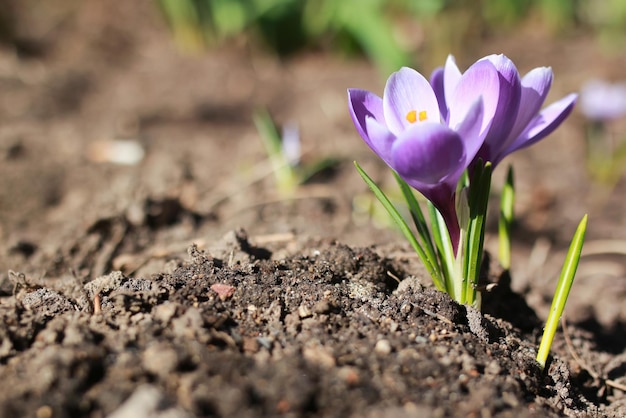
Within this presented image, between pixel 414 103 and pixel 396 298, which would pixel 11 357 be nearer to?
pixel 396 298

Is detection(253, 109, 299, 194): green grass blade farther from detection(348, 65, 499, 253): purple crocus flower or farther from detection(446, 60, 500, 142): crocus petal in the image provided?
detection(446, 60, 500, 142): crocus petal

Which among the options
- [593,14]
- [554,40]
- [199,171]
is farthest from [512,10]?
[199,171]

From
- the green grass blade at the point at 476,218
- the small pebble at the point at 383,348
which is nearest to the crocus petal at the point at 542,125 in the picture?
the green grass blade at the point at 476,218

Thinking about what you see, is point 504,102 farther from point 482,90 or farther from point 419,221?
point 419,221

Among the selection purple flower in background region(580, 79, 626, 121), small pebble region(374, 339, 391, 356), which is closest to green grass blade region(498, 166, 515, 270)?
small pebble region(374, 339, 391, 356)

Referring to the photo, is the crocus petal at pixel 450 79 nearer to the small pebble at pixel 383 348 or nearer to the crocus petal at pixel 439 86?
the crocus petal at pixel 439 86

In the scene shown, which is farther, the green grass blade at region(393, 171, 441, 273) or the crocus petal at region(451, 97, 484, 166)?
the green grass blade at region(393, 171, 441, 273)

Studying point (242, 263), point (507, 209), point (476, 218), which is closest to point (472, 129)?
point (476, 218)
